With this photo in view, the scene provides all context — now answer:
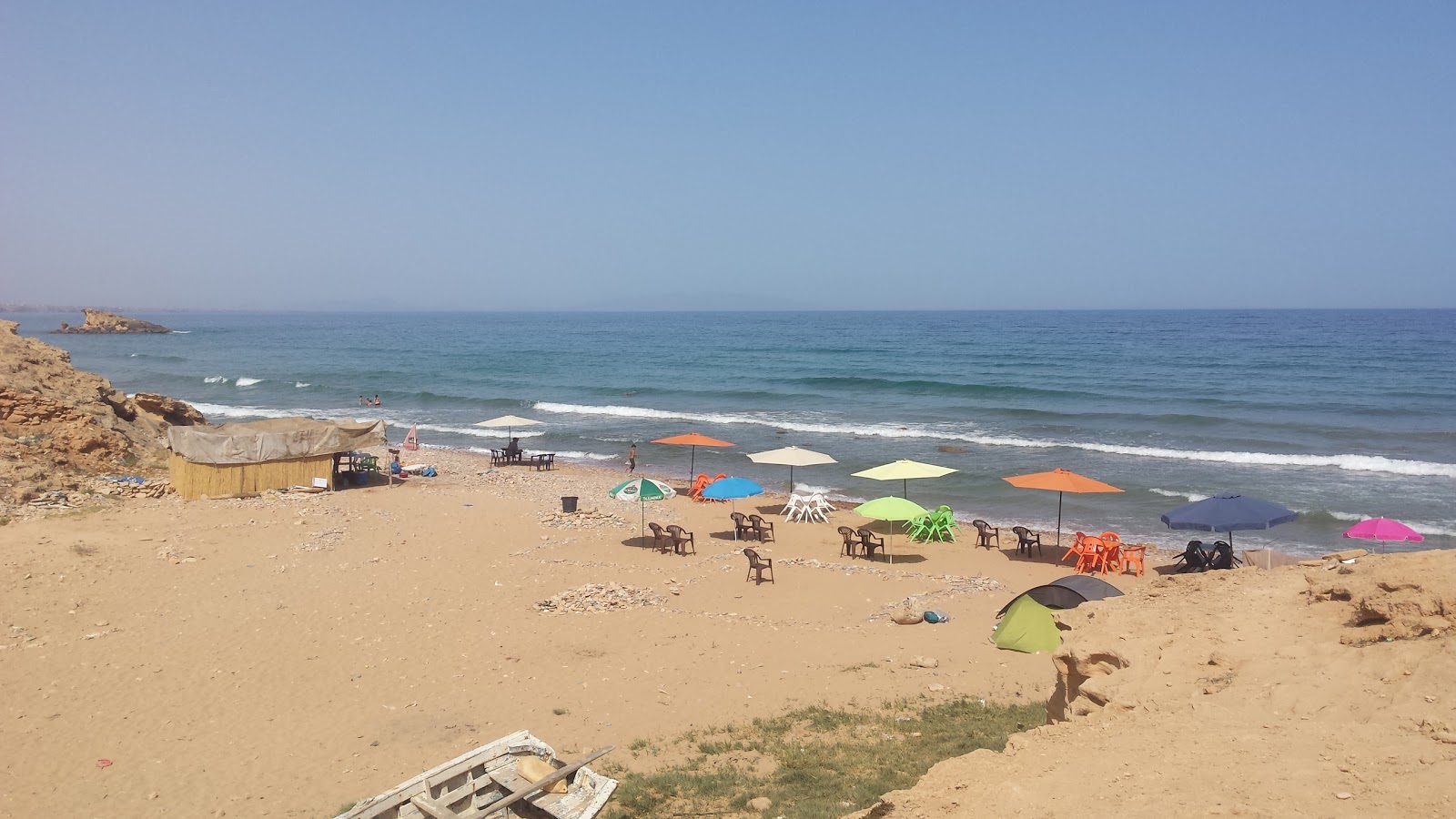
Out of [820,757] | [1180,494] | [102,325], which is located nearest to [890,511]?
[820,757]

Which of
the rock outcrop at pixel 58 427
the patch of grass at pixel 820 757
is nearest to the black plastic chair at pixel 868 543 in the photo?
the patch of grass at pixel 820 757

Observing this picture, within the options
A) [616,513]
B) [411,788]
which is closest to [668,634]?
[411,788]

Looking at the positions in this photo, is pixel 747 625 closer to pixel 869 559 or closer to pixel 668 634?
pixel 668 634

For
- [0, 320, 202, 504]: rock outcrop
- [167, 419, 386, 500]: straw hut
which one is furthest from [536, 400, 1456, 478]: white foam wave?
[0, 320, 202, 504]: rock outcrop

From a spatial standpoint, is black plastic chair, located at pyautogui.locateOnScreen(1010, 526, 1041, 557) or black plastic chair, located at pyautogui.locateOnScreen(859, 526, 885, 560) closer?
black plastic chair, located at pyautogui.locateOnScreen(859, 526, 885, 560)

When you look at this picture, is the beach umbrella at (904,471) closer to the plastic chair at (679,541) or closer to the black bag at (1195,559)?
the plastic chair at (679,541)

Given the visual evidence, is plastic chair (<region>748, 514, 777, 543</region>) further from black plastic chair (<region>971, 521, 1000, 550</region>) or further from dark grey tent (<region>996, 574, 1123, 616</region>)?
dark grey tent (<region>996, 574, 1123, 616</region>)

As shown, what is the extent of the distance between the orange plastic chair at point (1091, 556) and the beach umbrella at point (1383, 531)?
12.9ft

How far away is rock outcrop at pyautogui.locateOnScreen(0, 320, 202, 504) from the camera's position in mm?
18406

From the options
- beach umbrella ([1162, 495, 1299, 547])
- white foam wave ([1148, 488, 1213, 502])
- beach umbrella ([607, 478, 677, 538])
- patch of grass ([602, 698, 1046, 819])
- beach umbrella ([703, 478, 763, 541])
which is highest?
beach umbrella ([1162, 495, 1299, 547])

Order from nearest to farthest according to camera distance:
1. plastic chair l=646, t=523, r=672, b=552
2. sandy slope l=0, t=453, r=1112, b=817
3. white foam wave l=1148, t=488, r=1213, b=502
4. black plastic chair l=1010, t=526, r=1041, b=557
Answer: sandy slope l=0, t=453, r=1112, b=817 → plastic chair l=646, t=523, r=672, b=552 → black plastic chair l=1010, t=526, r=1041, b=557 → white foam wave l=1148, t=488, r=1213, b=502

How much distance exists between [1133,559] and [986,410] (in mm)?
23144

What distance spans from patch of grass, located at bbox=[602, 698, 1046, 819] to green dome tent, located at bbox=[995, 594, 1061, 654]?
1.36 metres

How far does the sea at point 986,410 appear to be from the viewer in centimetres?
2314
